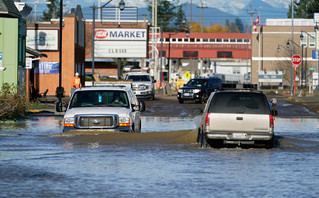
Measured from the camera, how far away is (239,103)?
1873cm

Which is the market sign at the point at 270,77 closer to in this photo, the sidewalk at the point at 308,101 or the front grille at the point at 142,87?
the sidewalk at the point at 308,101

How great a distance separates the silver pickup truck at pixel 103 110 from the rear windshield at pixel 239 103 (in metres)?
2.89

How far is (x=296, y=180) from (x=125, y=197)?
3651mm

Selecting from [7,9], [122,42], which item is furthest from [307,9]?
[7,9]

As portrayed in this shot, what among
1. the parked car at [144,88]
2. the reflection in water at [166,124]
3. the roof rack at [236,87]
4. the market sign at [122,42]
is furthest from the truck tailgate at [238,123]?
the market sign at [122,42]

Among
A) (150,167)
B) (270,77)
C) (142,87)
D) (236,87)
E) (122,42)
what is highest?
(122,42)

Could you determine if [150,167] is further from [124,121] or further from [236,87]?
[236,87]

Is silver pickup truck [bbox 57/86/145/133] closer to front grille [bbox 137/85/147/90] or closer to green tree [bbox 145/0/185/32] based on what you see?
front grille [bbox 137/85/147/90]

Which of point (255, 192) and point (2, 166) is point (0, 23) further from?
point (255, 192)

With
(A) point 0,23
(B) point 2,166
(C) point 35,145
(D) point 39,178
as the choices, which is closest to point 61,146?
(C) point 35,145

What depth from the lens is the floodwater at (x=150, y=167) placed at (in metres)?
11.7

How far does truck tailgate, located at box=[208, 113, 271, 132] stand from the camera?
59.8 feet

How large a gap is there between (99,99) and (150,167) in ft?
22.6

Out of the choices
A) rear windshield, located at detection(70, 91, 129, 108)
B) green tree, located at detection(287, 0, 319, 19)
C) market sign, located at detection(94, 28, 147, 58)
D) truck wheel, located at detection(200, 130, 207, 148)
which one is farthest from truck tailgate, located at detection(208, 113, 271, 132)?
green tree, located at detection(287, 0, 319, 19)
